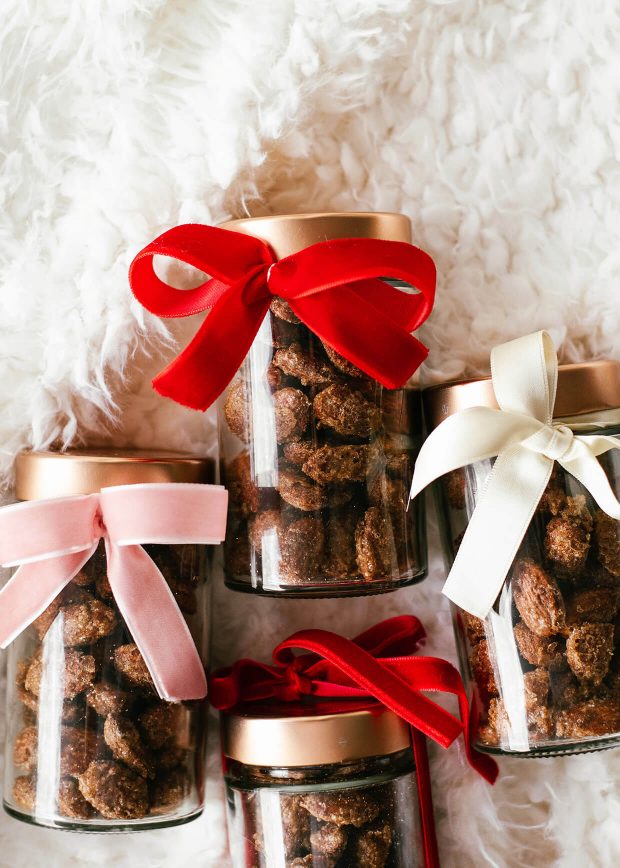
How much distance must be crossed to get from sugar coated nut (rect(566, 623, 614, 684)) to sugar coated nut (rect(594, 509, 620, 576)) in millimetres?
58

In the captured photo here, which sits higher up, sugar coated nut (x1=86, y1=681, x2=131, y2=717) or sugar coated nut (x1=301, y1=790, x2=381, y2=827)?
sugar coated nut (x1=86, y1=681, x2=131, y2=717)

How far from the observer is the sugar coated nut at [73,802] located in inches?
32.5

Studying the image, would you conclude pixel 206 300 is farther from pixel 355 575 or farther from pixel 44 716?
pixel 44 716

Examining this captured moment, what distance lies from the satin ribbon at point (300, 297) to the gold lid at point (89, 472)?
8 cm

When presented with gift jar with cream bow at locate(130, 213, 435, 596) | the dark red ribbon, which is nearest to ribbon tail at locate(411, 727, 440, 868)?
the dark red ribbon

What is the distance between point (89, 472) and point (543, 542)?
0.44m

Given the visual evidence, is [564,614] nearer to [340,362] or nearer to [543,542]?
[543,542]

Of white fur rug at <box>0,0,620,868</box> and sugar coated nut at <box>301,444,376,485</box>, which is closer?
sugar coated nut at <box>301,444,376,485</box>

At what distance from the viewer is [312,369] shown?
820 mm

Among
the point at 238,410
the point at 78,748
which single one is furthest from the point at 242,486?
the point at 78,748

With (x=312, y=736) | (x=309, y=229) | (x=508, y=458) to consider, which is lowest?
(x=312, y=736)

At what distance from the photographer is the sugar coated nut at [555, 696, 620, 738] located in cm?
81

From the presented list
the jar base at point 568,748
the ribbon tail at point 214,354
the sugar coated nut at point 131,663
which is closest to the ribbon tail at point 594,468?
the jar base at point 568,748

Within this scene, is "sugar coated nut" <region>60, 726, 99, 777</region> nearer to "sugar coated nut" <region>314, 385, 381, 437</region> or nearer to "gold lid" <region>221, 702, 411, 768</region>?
"gold lid" <region>221, 702, 411, 768</region>
